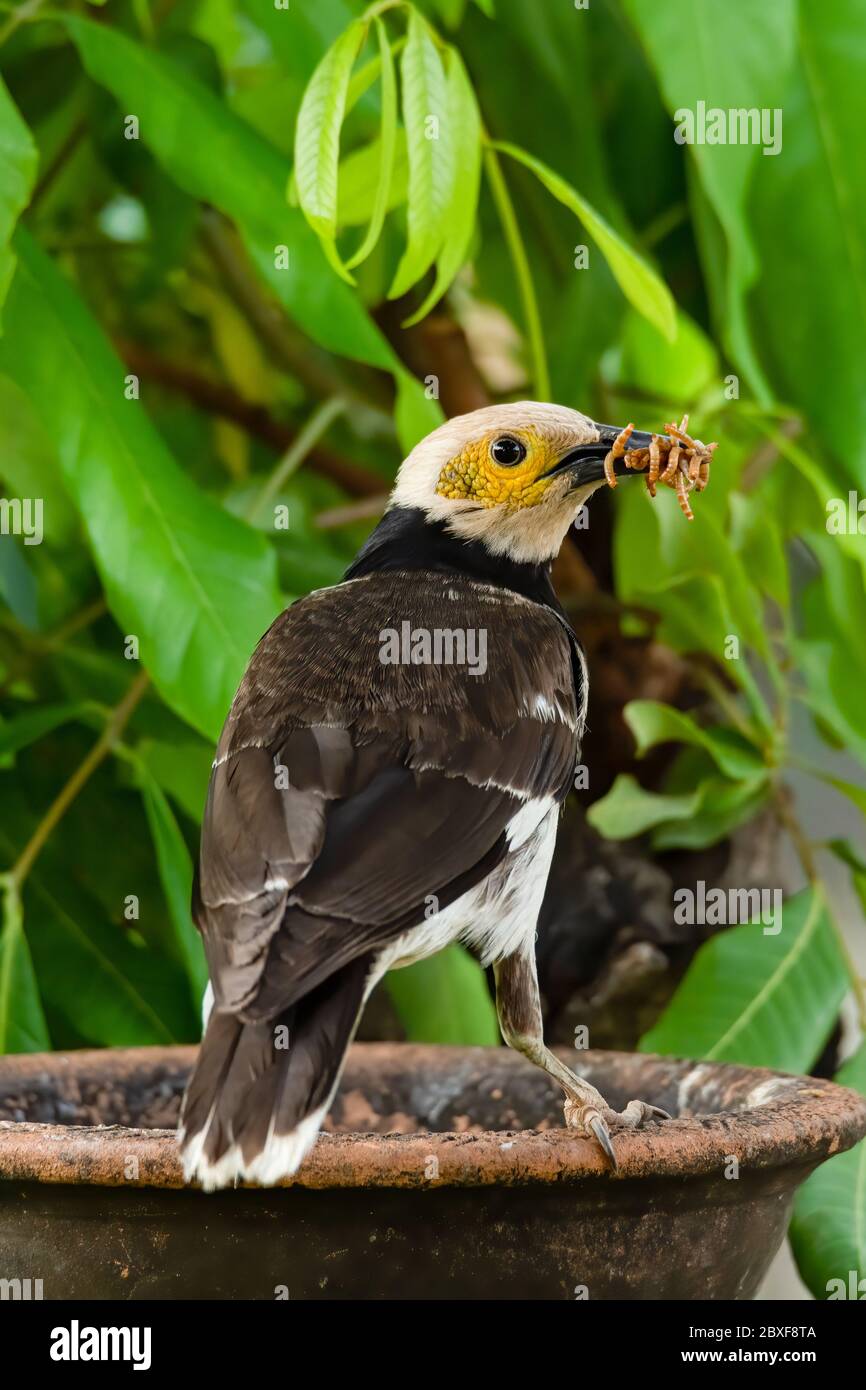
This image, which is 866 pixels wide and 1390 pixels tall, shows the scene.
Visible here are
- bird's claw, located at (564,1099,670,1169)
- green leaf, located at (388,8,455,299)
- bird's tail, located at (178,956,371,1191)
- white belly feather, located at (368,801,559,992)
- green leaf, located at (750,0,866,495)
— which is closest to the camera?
bird's tail, located at (178,956,371,1191)

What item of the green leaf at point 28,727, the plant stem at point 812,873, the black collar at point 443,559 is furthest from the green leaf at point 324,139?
the plant stem at point 812,873

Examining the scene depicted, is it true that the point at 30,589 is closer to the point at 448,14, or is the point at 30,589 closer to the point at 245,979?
the point at 448,14

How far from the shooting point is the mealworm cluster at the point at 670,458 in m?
1.15

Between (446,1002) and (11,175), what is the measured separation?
78cm

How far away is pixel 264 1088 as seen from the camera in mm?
858

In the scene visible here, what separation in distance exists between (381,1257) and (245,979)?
18cm

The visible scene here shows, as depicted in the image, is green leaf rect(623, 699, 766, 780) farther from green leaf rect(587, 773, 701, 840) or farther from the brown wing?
the brown wing

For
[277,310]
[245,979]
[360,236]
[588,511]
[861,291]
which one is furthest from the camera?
[277,310]

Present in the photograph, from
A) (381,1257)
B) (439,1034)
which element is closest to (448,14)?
(439,1034)

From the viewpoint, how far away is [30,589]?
1561mm

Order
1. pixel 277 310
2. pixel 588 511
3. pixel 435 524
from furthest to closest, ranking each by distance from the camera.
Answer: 1. pixel 277 310
2. pixel 588 511
3. pixel 435 524

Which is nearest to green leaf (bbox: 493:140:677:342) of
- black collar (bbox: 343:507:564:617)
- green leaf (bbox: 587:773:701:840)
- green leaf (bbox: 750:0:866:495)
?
black collar (bbox: 343:507:564:617)

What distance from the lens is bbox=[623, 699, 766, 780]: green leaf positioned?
1.48 meters

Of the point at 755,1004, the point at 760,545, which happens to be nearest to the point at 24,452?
the point at 760,545
